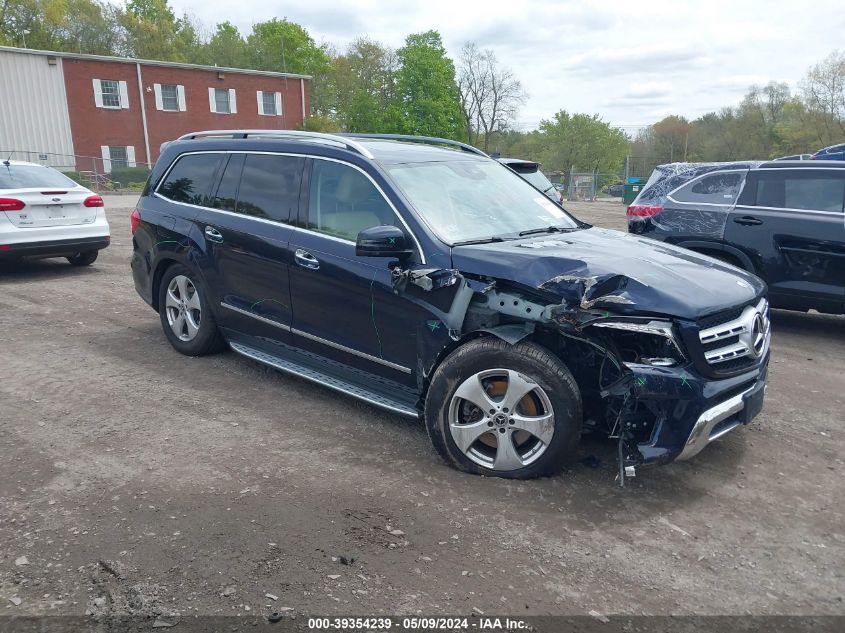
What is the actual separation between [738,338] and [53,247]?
8857 millimetres

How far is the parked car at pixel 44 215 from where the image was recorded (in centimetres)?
891

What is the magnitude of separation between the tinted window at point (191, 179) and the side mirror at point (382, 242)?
2226 mm

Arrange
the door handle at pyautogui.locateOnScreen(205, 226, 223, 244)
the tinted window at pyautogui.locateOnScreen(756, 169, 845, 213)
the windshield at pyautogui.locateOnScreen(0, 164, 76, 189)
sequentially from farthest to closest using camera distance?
the windshield at pyautogui.locateOnScreen(0, 164, 76, 189), the tinted window at pyautogui.locateOnScreen(756, 169, 845, 213), the door handle at pyautogui.locateOnScreen(205, 226, 223, 244)

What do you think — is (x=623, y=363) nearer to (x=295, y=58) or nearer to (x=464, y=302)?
(x=464, y=302)

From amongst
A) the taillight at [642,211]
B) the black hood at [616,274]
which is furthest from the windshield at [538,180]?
the black hood at [616,274]

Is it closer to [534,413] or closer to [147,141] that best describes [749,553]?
[534,413]

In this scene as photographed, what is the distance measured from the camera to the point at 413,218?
4.18 meters

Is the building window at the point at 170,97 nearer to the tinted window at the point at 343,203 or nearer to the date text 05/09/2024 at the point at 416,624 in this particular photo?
the tinted window at the point at 343,203

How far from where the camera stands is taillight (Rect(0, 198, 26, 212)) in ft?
28.9

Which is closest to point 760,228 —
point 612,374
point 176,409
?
point 612,374

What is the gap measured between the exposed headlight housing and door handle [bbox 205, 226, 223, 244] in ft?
10.3

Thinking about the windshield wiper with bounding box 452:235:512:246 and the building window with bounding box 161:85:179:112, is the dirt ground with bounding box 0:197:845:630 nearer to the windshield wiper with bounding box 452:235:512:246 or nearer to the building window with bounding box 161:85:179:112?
the windshield wiper with bounding box 452:235:512:246

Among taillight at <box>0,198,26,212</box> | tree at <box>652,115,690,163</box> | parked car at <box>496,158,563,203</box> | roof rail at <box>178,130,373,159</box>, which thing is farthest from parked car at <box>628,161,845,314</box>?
tree at <box>652,115,690,163</box>

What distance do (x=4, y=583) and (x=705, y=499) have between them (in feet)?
11.0
